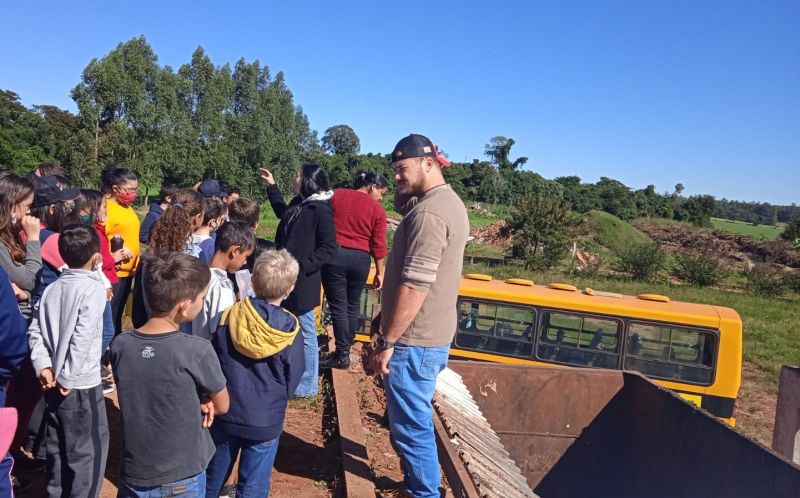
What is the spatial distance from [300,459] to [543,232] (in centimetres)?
2373

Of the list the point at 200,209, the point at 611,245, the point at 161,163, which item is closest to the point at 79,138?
the point at 161,163

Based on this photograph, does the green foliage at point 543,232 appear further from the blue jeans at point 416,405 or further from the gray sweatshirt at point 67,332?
the gray sweatshirt at point 67,332

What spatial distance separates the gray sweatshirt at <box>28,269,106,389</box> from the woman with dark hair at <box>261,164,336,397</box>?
5.21ft

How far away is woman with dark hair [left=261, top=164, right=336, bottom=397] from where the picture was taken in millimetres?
4375

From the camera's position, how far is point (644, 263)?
83.1 ft

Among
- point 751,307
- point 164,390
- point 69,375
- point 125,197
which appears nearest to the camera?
point 164,390

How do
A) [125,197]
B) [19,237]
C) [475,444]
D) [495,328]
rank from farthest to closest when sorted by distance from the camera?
[495,328], [125,197], [475,444], [19,237]

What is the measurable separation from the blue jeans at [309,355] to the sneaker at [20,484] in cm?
177

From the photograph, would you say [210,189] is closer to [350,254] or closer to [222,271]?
[350,254]

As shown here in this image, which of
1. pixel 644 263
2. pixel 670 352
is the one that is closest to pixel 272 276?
pixel 670 352

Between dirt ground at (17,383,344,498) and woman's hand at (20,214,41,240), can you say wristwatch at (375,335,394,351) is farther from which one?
woman's hand at (20,214,41,240)

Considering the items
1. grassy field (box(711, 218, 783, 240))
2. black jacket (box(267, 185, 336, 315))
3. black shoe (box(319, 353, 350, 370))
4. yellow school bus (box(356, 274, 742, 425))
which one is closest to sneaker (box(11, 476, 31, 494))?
black jacket (box(267, 185, 336, 315))

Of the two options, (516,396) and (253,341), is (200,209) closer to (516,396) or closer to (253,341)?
(253,341)

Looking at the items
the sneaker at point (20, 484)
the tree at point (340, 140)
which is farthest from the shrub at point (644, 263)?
the tree at point (340, 140)
